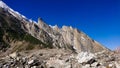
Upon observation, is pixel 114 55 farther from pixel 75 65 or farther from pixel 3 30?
pixel 3 30

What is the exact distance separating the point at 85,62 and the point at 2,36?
10404cm

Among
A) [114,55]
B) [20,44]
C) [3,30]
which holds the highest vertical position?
[3,30]

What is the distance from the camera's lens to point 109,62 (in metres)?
31.6

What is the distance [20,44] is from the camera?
114 metres

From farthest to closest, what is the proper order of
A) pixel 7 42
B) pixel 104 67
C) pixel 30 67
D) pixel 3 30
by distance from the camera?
pixel 3 30, pixel 7 42, pixel 30 67, pixel 104 67

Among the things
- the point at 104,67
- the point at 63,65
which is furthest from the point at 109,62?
the point at 63,65

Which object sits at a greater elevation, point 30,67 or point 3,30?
point 3,30

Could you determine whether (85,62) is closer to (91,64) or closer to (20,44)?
(91,64)

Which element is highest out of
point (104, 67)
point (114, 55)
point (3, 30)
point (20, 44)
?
point (3, 30)

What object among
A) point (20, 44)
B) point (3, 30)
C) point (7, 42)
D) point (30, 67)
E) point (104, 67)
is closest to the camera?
point (104, 67)

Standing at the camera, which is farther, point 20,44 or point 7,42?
point 7,42

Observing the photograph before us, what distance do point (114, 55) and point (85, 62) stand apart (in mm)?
4947

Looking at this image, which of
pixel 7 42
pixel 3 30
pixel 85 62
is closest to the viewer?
pixel 85 62

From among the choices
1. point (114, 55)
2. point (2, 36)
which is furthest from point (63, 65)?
point (2, 36)
